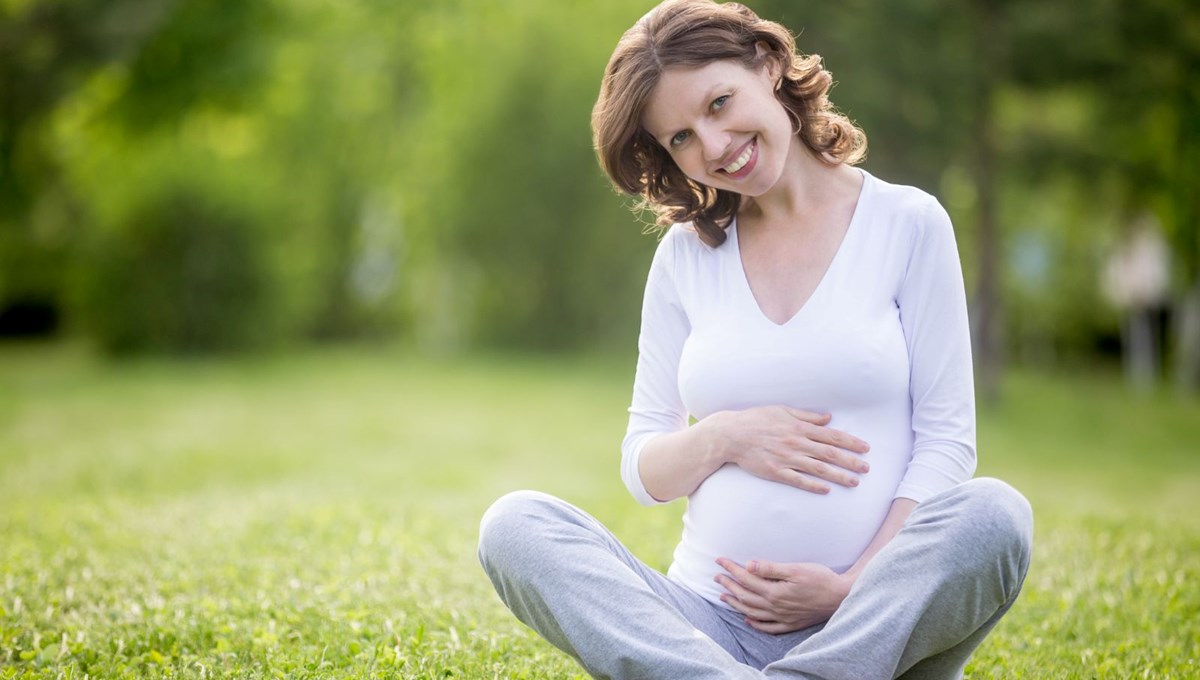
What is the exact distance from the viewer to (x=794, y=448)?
282 cm

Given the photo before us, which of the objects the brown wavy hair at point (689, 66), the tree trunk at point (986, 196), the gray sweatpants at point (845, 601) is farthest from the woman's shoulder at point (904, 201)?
the tree trunk at point (986, 196)

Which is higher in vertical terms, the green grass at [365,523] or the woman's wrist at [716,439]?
the woman's wrist at [716,439]

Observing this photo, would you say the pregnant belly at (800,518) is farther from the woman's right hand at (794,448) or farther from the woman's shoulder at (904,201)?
the woman's shoulder at (904,201)

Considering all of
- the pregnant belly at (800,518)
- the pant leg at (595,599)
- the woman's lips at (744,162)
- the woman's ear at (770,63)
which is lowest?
the pant leg at (595,599)

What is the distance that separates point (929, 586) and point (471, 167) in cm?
1834

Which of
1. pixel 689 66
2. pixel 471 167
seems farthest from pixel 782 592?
pixel 471 167

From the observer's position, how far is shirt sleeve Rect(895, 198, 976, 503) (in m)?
2.83

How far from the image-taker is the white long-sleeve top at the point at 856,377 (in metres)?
2.84

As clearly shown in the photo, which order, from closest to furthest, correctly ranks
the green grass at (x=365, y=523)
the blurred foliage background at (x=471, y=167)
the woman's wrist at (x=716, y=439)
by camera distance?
the woman's wrist at (x=716, y=439), the green grass at (x=365, y=523), the blurred foliage background at (x=471, y=167)

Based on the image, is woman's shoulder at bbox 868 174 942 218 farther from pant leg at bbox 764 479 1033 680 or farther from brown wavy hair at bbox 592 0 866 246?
pant leg at bbox 764 479 1033 680

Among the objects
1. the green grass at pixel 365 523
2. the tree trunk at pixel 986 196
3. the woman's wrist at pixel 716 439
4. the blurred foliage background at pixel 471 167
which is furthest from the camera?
the blurred foliage background at pixel 471 167

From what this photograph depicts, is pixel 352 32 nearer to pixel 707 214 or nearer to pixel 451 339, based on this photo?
pixel 451 339

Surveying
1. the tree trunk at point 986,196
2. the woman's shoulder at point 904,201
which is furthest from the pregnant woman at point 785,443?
the tree trunk at point 986,196

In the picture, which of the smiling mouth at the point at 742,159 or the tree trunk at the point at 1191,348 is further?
the tree trunk at the point at 1191,348
